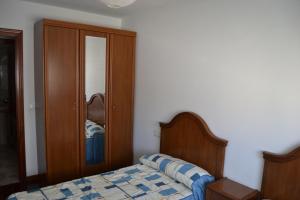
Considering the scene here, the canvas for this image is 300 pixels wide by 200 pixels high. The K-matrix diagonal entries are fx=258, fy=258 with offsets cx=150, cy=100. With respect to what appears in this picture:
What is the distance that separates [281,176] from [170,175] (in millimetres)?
1001

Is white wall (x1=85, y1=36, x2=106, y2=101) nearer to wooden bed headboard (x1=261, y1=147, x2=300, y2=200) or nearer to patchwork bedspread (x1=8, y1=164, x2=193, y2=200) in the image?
patchwork bedspread (x1=8, y1=164, x2=193, y2=200)

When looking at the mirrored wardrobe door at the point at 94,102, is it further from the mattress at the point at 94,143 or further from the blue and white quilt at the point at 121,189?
the blue and white quilt at the point at 121,189

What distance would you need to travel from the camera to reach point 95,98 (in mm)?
3248

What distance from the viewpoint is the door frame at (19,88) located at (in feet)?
10.0

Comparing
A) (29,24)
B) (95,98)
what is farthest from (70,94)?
(29,24)

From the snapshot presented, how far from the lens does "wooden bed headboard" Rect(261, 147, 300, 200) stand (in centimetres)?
198

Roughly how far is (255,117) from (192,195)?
886 millimetres

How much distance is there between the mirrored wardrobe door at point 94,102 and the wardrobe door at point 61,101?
0.32 ft

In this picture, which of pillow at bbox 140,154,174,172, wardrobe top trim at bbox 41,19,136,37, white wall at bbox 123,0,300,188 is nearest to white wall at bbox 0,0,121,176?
wardrobe top trim at bbox 41,19,136,37

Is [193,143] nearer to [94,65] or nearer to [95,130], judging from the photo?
[95,130]

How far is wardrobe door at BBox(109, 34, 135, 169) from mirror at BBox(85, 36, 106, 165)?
12cm

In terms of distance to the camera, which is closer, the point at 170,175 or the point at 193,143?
the point at 170,175

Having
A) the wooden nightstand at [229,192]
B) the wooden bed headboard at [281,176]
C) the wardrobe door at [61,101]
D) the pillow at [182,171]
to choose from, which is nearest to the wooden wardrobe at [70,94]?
the wardrobe door at [61,101]

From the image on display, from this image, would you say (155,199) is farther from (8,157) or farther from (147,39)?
(8,157)
